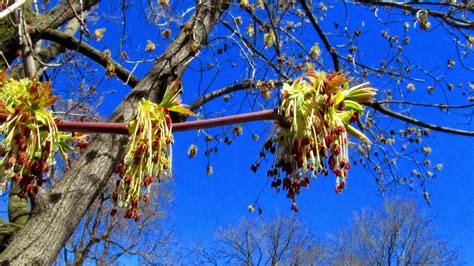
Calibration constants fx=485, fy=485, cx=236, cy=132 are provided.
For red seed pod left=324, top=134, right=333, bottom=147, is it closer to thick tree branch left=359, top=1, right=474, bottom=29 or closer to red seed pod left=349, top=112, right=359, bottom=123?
red seed pod left=349, top=112, right=359, bottom=123

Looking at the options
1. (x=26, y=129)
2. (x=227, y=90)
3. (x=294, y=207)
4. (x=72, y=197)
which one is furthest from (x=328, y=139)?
(x=227, y=90)

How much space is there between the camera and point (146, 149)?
1223 millimetres

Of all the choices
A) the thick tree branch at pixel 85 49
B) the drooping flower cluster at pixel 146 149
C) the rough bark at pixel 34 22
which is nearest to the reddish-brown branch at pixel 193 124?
the drooping flower cluster at pixel 146 149

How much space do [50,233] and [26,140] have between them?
1480 mm

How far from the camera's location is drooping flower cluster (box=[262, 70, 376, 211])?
49.0 inches

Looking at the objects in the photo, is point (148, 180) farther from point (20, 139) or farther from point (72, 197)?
point (72, 197)

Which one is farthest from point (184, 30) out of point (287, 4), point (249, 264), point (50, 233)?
point (249, 264)

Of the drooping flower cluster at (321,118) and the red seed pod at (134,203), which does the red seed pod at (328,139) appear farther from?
the red seed pod at (134,203)

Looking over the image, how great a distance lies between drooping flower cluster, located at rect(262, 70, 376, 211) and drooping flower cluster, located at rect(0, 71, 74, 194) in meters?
0.61

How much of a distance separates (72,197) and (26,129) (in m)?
1.52

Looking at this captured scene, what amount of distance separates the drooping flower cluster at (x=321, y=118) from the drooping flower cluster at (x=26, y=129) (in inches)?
24.1

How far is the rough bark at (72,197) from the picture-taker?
254cm

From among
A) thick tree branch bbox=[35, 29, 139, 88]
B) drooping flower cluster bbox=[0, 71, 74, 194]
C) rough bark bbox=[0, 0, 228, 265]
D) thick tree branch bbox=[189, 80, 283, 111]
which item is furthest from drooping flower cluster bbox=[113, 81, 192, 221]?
thick tree branch bbox=[189, 80, 283, 111]

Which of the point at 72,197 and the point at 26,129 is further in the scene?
the point at 72,197
